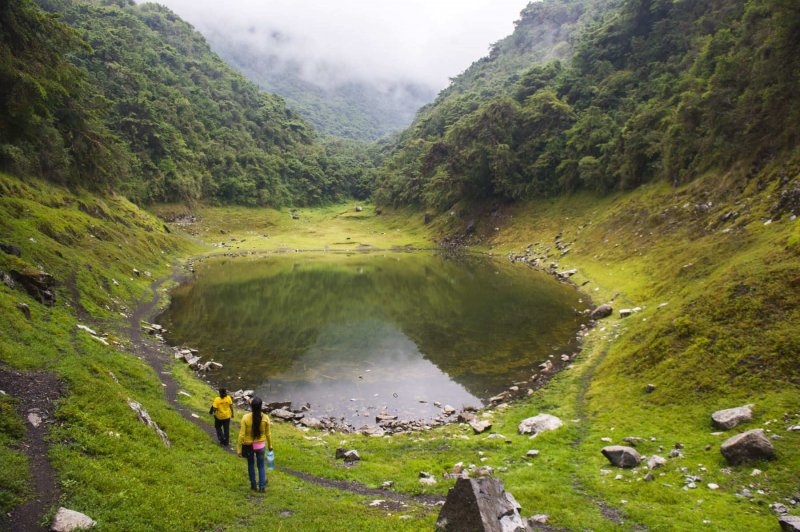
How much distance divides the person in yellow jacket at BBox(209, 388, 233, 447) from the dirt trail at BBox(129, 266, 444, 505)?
0.44 meters

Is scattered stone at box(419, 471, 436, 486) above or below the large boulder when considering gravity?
below

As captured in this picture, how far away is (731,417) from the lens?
14.2 meters

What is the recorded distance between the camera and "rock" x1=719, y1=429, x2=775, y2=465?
11.9 metres

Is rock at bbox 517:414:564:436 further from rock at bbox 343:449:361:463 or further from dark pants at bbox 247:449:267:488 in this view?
dark pants at bbox 247:449:267:488

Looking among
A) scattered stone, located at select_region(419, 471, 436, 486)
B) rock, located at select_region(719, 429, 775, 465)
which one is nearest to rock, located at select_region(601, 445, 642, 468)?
rock, located at select_region(719, 429, 775, 465)

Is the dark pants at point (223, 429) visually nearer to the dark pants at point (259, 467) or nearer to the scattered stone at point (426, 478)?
the dark pants at point (259, 467)

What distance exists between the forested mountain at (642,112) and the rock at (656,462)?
36.7 metres

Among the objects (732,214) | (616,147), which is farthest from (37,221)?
(616,147)

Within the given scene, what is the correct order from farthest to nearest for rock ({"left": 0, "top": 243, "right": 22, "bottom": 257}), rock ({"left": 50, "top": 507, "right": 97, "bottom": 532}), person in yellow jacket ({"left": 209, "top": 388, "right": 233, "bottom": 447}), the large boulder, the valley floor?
rock ({"left": 0, "top": 243, "right": 22, "bottom": 257}), person in yellow jacket ({"left": 209, "top": 388, "right": 233, "bottom": 447}), the valley floor, the large boulder, rock ({"left": 50, "top": 507, "right": 97, "bottom": 532})

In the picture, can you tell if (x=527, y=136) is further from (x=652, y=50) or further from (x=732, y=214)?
(x=732, y=214)

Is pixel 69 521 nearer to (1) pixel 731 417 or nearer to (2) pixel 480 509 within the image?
(2) pixel 480 509

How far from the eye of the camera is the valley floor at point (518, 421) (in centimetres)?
1056

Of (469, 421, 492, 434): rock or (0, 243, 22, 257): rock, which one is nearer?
(469, 421, 492, 434): rock

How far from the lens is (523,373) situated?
26219 mm
